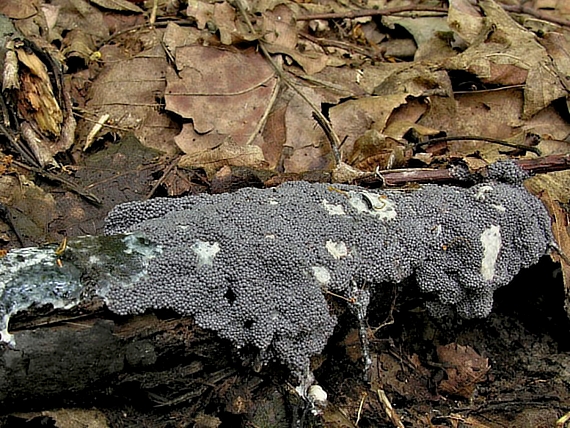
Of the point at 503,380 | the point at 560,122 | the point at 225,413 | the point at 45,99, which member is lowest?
the point at 503,380

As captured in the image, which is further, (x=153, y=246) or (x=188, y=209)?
(x=188, y=209)

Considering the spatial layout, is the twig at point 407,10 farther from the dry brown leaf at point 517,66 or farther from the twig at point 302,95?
the dry brown leaf at point 517,66

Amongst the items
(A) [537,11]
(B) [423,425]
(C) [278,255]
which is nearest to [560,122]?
(A) [537,11]

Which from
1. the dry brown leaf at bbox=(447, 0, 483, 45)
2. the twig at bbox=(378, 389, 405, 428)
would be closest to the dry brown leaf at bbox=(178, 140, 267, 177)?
the twig at bbox=(378, 389, 405, 428)

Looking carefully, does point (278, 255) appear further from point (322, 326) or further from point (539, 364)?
point (539, 364)

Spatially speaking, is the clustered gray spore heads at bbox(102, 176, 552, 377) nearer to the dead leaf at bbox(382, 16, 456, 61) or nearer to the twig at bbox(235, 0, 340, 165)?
the twig at bbox(235, 0, 340, 165)

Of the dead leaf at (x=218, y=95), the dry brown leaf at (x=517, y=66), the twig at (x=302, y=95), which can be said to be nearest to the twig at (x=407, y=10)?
the twig at (x=302, y=95)

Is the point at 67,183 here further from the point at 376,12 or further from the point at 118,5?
the point at 376,12

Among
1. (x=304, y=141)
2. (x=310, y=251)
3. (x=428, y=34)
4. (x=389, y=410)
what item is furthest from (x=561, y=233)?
(x=428, y=34)
